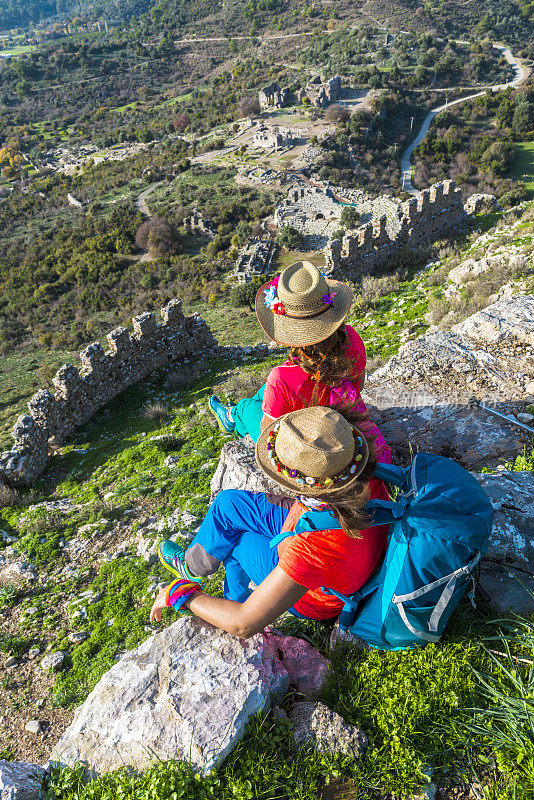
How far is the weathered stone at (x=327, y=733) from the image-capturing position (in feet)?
8.00

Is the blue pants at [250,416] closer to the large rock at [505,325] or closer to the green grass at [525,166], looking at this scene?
the large rock at [505,325]

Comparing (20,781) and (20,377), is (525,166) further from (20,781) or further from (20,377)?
(20,781)

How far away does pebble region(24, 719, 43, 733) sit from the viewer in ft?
12.2

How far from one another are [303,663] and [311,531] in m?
1.35

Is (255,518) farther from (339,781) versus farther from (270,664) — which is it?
(339,781)

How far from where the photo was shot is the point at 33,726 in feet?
12.3

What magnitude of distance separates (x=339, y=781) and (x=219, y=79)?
270 ft

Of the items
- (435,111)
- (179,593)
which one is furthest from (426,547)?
(435,111)

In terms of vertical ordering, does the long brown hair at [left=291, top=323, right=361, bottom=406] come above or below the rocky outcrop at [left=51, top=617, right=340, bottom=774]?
above

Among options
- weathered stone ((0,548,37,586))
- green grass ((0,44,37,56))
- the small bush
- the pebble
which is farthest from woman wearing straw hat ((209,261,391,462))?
green grass ((0,44,37,56))

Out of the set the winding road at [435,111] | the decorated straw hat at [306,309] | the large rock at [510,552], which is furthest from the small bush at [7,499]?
the winding road at [435,111]

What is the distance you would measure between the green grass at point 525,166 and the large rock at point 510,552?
34.9 meters

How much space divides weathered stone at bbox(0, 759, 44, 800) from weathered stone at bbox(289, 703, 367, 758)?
1517 millimetres

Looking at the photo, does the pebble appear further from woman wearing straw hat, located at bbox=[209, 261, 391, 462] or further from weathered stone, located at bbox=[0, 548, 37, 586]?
woman wearing straw hat, located at bbox=[209, 261, 391, 462]
